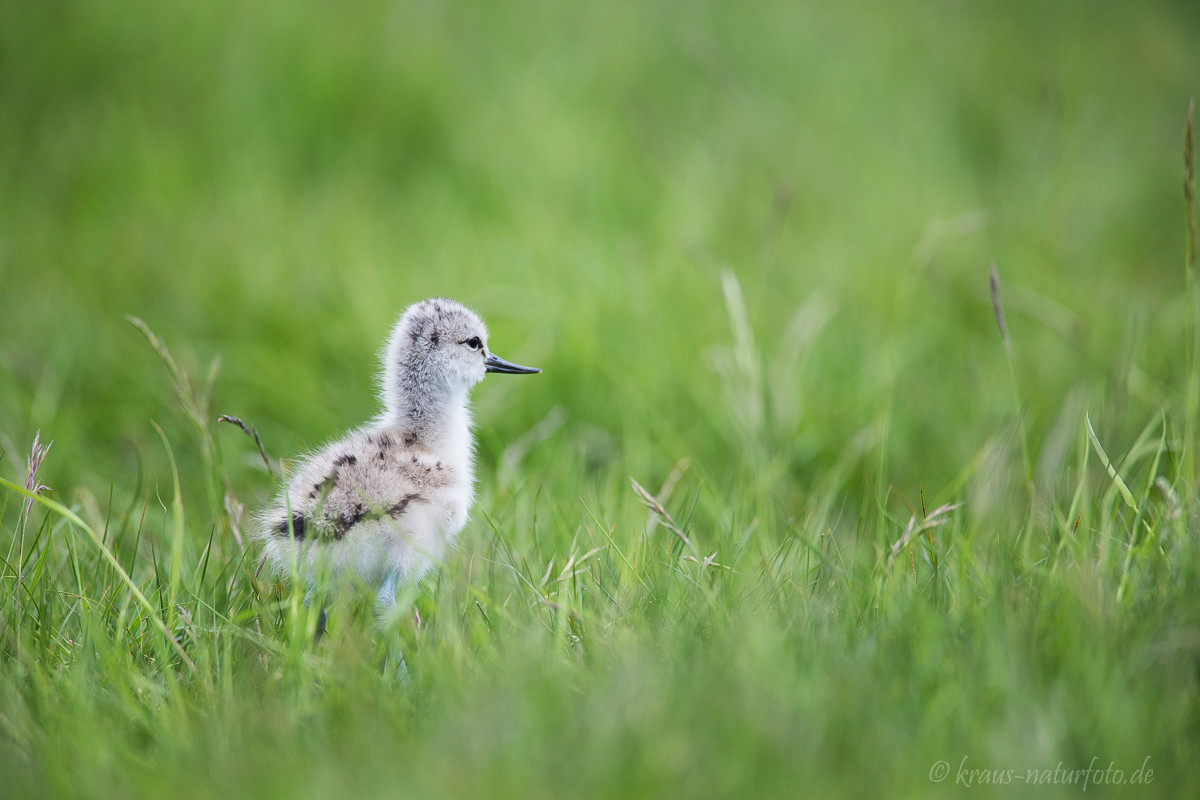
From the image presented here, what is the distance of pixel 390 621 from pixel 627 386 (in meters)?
2.07

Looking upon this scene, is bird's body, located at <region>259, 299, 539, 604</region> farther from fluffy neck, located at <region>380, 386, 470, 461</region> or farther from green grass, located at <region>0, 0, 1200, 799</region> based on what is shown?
green grass, located at <region>0, 0, 1200, 799</region>

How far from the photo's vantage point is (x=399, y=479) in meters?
2.47

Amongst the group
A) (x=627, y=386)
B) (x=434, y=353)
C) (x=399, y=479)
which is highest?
(x=434, y=353)

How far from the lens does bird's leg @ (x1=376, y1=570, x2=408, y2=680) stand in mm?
2148

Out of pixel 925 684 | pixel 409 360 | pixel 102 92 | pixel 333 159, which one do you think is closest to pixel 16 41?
pixel 102 92

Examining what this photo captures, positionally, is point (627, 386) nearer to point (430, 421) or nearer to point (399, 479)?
point (430, 421)

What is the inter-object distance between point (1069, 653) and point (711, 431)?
2.48 meters

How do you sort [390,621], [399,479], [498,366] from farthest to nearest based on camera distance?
[498,366] < [399,479] < [390,621]

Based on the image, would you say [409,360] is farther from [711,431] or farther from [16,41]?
[16,41]

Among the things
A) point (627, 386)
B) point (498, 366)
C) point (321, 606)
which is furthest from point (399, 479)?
point (627, 386)

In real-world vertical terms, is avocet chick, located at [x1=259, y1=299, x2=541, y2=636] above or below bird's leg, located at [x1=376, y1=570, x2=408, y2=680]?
above

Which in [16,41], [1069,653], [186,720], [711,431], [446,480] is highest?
[16,41]

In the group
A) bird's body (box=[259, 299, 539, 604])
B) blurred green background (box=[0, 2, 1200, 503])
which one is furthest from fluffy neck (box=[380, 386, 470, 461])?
blurred green background (box=[0, 2, 1200, 503])

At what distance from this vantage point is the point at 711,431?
4371 millimetres
